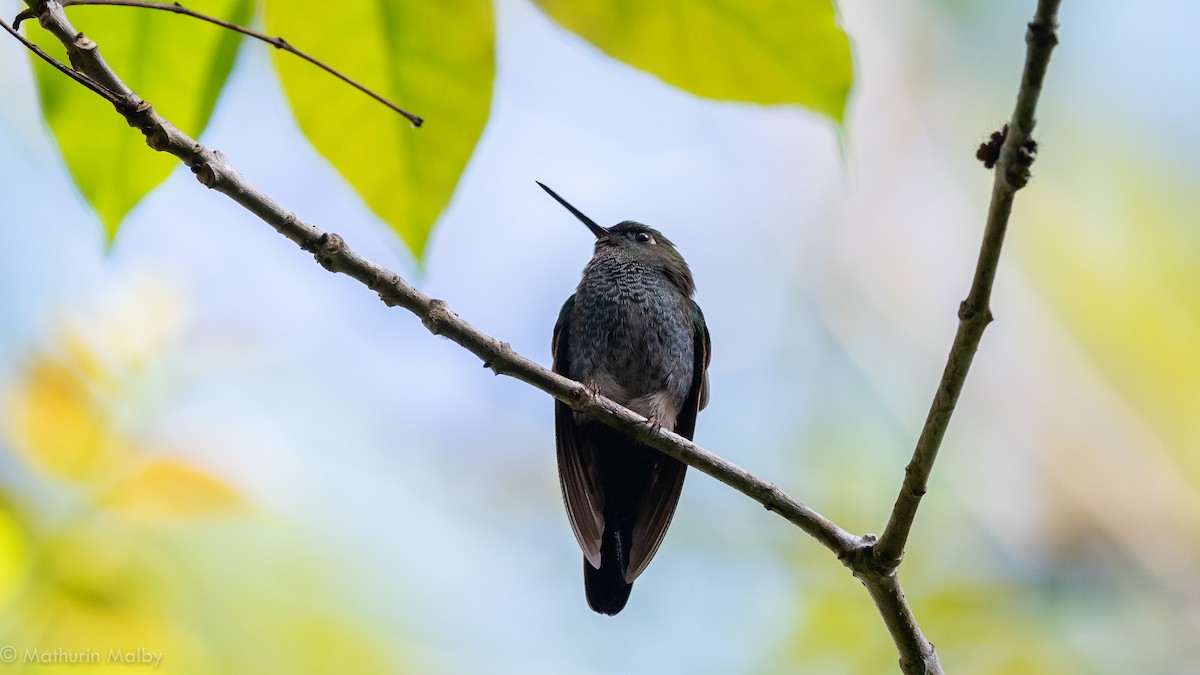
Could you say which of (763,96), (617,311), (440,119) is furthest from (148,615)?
(763,96)

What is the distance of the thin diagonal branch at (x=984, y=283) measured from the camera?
133 cm

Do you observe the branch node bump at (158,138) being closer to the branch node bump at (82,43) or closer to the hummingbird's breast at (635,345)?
the branch node bump at (82,43)

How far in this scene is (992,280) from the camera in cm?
159

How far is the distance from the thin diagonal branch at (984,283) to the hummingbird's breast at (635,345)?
65.3 inches

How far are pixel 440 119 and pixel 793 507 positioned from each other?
1258 millimetres

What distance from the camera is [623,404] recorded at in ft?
12.6

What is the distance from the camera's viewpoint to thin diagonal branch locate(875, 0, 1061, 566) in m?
1.33

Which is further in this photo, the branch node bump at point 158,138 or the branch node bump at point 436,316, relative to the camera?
the branch node bump at point 436,316

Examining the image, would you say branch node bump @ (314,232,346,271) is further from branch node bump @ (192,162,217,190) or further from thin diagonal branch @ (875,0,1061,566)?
thin diagonal branch @ (875,0,1061,566)

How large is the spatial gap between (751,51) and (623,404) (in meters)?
2.43

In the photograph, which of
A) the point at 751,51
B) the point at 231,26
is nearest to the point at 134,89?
the point at 231,26

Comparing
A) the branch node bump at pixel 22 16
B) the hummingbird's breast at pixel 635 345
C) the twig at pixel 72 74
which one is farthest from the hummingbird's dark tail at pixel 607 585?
the branch node bump at pixel 22 16

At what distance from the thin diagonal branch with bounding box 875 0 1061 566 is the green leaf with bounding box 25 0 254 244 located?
1.19 meters

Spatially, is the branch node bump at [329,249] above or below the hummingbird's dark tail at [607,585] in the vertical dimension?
below
